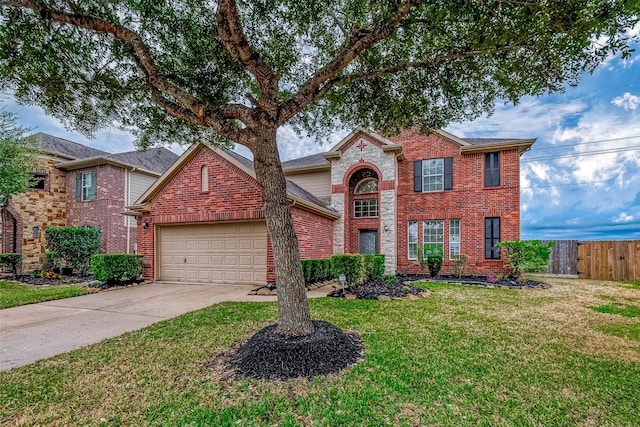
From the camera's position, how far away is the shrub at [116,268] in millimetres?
10219

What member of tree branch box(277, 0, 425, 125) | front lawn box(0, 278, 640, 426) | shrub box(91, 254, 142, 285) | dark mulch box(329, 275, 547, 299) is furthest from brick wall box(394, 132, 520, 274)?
shrub box(91, 254, 142, 285)

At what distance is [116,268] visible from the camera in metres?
10.5

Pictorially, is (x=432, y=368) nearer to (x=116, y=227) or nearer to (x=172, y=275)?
(x=172, y=275)

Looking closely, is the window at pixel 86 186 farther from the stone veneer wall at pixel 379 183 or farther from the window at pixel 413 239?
the window at pixel 413 239

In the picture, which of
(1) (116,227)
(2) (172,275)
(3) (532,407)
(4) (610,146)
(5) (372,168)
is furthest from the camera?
(4) (610,146)

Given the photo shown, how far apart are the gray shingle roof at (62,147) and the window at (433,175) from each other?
742 inches

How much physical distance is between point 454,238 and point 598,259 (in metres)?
6.01

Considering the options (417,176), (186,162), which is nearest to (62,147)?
(186,162)

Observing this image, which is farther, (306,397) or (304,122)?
(304,122)

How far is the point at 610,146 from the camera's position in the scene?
19.3 metres

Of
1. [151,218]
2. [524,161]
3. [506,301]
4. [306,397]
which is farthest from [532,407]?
[524,161]

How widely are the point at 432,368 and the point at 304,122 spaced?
20.3 ft

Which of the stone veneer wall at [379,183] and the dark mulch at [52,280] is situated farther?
the stone veneer wall at [379,183]

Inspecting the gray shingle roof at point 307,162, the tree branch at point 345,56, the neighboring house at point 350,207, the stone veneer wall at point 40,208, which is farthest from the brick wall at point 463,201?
the stone veneer wall at point 40,208
